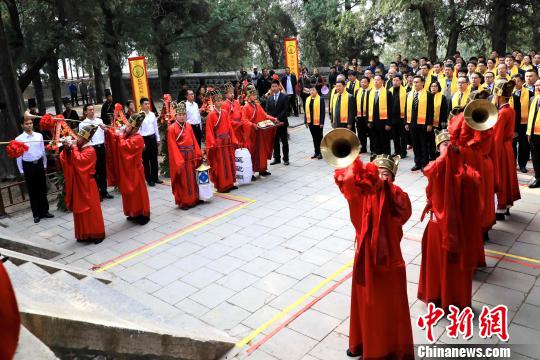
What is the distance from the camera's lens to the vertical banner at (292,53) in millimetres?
17203

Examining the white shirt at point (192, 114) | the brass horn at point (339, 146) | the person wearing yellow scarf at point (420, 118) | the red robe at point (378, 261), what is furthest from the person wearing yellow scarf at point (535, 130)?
the white shirt at point (192, 114)

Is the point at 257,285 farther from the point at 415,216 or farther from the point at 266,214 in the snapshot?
the point at 415,216

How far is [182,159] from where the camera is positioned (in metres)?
9.34

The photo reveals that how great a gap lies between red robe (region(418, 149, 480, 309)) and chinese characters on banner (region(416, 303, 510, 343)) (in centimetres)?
16

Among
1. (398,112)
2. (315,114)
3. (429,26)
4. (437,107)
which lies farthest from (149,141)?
(429,26)

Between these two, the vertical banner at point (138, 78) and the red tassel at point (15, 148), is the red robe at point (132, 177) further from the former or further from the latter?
the vertical banner at point (138, 78)

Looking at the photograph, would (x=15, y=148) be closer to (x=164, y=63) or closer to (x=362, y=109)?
(x=362, y=109)

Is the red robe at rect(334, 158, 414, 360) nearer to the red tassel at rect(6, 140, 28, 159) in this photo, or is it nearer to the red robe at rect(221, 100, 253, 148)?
the red tassel at rect(6, 140, 28, 159)

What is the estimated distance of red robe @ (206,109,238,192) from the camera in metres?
10.3

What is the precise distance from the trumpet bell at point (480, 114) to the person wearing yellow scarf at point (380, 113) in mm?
5967

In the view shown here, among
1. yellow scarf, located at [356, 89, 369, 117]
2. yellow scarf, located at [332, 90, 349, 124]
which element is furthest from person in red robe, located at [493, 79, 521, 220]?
yellow scarf, located at [332, 90, 349, 124]

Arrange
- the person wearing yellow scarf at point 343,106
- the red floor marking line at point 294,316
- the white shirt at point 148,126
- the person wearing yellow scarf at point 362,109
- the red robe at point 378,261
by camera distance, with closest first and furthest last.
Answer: the red robe at point 378,261
the red floor marking line at point 294,316
the white shirt at point 148,126
the person wearing yellow scarf at point 343,106
the person wearing yellow scarf at point 362,109

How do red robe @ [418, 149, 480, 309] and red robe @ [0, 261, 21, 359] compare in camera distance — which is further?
red robe @ [418, 149, 480, 309]

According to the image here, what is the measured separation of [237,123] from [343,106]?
2888 mm
